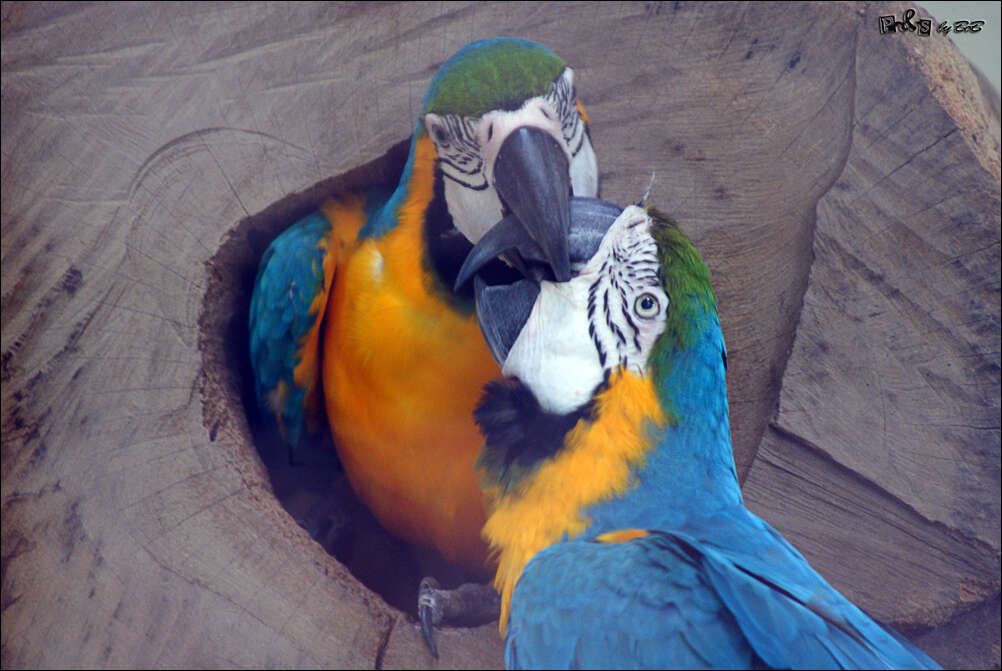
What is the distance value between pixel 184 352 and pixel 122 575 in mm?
395

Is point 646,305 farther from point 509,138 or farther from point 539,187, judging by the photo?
point 509,138

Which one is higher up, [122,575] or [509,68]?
[509,68]

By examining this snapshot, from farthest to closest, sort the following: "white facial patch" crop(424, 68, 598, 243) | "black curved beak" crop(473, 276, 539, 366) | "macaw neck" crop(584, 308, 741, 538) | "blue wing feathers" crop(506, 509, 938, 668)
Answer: "white facial patch" crop(424, 68, 598, 243) → "black curved beak" crop(473, 276, 539, 366) → "macaw neck" crop(584, 308, 741, 538) → "blue wing feathers" crop(506, 509, 938, 668)

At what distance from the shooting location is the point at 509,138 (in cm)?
146

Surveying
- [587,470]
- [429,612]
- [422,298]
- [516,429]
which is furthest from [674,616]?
[422,298]

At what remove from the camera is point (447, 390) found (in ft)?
5.39

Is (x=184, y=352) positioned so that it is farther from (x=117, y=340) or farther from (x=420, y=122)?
(x=420, y=122)

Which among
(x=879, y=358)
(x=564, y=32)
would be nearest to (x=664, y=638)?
(x=879, y=358)

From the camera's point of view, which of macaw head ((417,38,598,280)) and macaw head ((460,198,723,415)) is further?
macaw head ((417,38,598,280))

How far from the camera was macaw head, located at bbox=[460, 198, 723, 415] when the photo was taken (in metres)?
1.26

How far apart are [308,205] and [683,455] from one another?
0.98 m

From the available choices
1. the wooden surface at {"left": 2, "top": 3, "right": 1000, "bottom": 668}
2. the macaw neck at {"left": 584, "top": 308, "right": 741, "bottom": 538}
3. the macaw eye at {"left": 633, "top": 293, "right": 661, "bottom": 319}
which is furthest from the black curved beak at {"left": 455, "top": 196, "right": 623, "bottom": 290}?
the wooden surface at {"left": 2, "top": 3, "right": 1000, "bottom": 668}

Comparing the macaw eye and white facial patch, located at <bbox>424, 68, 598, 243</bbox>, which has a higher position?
white facial patch, located at <bbox>424, 68, 598, 243</bbox>

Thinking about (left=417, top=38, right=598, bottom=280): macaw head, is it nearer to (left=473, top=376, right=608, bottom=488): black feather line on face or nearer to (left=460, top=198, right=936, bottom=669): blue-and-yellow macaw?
(left=460, top=198, right=936, bottom=669): blue-and-yellow macaw
